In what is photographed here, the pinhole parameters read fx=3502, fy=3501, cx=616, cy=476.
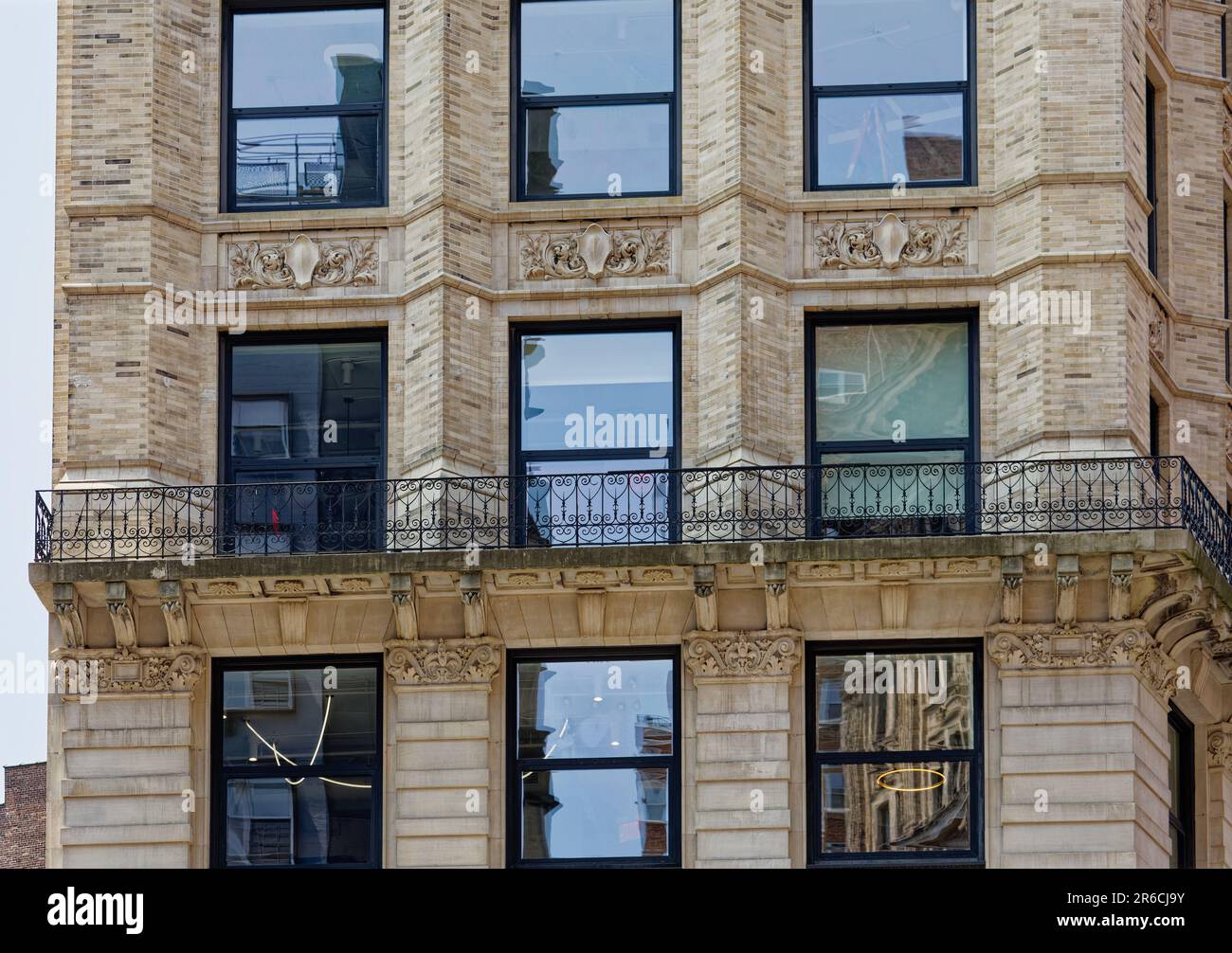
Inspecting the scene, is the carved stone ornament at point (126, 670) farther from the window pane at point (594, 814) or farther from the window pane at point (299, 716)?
the window pane at point (594, 814)

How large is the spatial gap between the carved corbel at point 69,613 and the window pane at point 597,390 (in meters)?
4.81

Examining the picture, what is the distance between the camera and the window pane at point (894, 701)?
3434cm

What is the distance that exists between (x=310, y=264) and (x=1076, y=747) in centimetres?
931

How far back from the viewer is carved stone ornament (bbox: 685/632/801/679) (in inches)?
1346

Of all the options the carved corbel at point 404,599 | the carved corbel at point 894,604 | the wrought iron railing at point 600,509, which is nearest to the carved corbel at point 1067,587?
the wrought iron railing at point 600,509

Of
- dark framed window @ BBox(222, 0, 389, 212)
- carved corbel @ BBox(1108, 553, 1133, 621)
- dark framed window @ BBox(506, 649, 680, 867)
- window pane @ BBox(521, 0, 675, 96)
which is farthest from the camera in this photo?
window pane @ BBox(521, 0, 675, 96)

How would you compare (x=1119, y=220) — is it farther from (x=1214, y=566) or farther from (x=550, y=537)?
(x=550, y=537)

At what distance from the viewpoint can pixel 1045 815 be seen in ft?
110

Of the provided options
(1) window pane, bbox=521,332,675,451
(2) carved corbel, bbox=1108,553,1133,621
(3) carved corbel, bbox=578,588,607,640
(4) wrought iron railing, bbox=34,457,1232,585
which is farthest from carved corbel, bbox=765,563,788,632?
(2) carved corbel, bbox=1108,553,1133,621

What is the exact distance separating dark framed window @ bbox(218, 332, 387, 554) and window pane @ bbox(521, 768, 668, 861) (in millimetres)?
3004

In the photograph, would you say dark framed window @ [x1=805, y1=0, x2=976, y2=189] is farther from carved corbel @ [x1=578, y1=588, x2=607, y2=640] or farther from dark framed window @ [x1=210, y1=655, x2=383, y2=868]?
dark framed window @ [x1=210, y1=655, x2=383, y2=868]

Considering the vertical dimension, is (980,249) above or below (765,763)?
above

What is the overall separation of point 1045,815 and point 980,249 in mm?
5951

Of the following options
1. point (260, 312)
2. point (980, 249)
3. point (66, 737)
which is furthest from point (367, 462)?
point (980, 249)
